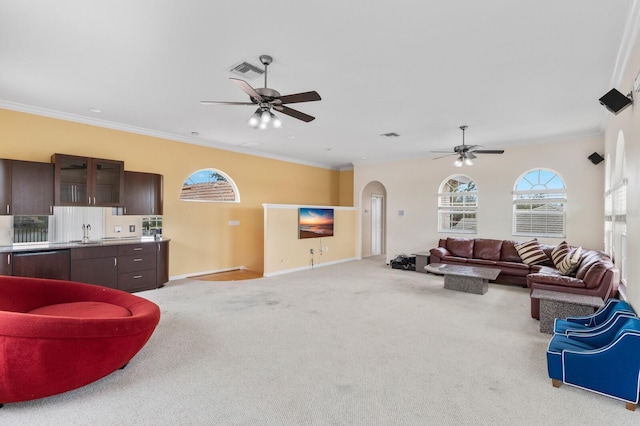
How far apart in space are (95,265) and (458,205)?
7.61 meters

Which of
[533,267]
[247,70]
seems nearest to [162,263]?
[247,70]

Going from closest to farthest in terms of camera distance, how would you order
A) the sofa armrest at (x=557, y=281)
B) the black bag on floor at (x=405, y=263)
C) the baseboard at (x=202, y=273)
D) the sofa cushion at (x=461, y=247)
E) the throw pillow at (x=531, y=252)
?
the sofa armrest at (x=557, y=281), the throw pillow at (x=531, y=252), the baseboard at (x=202, y=273), the sofa cushion at (x=461, y=247), the black bag on floor at (x=405, y=263)

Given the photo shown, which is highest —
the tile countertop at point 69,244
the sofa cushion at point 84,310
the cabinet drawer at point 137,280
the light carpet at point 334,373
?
the tile countertop at point 69,244

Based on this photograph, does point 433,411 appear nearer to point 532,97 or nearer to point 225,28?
point 225,28

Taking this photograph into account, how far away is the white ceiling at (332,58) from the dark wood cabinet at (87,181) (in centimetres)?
78

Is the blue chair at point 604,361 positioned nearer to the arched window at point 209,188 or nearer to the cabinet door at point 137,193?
the cabinet door at point 137,193

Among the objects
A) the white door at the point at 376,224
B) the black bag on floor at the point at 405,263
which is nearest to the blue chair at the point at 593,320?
the black bag on floor at the point at 405,263

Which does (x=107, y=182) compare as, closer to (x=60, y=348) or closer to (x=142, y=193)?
(x=142, y=193)

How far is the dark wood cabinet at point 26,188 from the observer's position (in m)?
4.41

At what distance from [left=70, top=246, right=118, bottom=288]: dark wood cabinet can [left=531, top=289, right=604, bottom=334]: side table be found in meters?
6.13

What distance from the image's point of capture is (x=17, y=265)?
14.1 ft

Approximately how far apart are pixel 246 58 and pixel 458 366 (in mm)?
3598

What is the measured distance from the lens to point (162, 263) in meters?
5.81

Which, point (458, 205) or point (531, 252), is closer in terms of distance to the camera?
point (531, 252)
